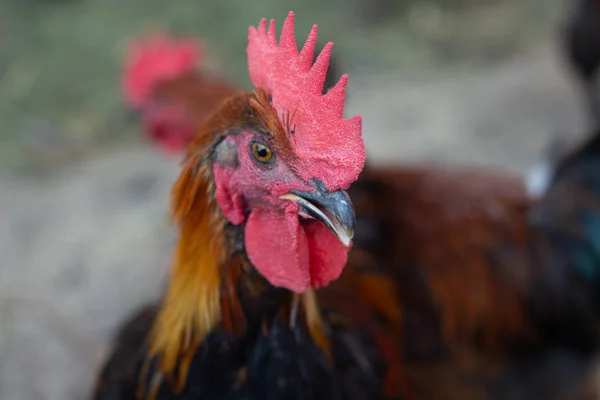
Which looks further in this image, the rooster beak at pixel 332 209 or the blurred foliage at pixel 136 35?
the blurred foliage at pixel 136 35

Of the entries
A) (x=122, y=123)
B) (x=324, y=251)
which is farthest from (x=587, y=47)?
(x=122, y=123)

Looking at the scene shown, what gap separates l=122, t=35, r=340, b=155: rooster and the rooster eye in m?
1.58

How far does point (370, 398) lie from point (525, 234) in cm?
123

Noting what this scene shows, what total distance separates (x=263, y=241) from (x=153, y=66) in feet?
7.12

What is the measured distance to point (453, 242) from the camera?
2572 mm

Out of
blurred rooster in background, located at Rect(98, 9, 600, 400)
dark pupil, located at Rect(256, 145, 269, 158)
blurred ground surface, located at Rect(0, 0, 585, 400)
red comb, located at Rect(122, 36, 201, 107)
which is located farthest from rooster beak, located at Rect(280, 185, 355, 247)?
red comb, located at Rect(122, 36, 201, 107)

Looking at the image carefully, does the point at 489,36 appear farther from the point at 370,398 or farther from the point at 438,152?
the point at 370,398

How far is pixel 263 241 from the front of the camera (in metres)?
1.44

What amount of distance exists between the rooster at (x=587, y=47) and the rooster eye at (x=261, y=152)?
348cm

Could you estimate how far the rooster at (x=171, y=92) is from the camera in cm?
305

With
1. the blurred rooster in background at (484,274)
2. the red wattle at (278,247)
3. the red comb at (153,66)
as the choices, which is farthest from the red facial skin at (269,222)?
the red comb at (153,66)

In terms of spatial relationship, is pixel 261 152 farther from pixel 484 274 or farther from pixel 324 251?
pixel 484 274

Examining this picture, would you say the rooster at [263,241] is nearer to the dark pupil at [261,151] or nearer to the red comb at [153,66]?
the dark pupil at [261,151]

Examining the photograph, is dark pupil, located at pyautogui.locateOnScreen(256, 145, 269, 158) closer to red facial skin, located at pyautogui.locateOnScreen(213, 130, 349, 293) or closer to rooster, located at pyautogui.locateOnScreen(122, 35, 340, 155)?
red facial skin, located at pyautogui.locateOnScreen(213, 130, 349, 293)
